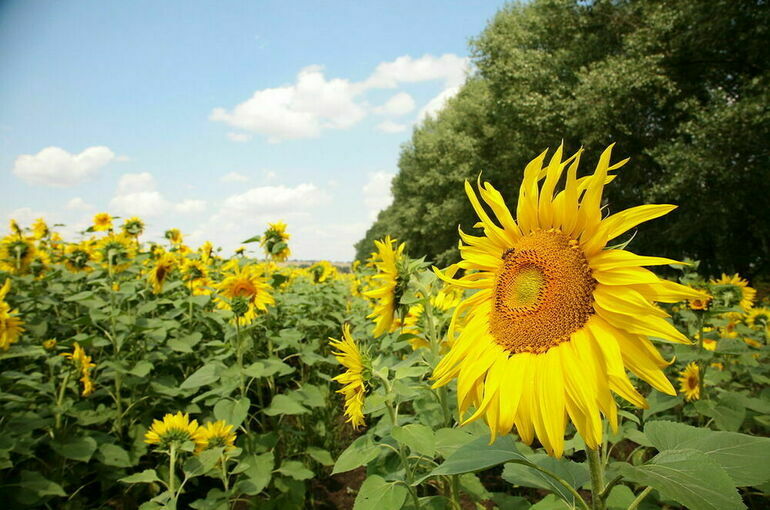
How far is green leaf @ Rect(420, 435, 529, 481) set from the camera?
95 centimetres

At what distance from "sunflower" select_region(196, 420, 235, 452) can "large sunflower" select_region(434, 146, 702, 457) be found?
5.15ft

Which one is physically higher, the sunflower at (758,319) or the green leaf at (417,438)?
the green leaf at (417,438)

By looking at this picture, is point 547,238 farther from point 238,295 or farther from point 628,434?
point 238,295

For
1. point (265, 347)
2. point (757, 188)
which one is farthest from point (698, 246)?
point (265, 347)

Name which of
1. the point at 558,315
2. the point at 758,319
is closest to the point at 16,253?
the point at 558,315

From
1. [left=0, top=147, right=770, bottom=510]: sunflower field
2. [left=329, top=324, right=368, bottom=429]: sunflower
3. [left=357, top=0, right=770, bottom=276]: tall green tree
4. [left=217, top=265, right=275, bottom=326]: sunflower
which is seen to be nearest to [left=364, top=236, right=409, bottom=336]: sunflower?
[left=0, top=147, right=770, bottom=510]: sunflower field

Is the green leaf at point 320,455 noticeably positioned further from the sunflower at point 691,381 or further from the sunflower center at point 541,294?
the sunflower at point 691,381

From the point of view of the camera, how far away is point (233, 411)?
7.72 ft

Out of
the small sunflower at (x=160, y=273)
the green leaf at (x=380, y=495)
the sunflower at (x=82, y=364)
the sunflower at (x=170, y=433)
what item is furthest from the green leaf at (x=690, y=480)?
the small sunflower at (x=160, y=273)

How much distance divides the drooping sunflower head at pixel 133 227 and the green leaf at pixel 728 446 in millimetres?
5040

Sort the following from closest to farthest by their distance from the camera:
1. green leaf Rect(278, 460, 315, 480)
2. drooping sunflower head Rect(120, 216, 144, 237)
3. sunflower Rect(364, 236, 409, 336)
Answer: sunflower Rect(364, 236, 409, 336) → green leaf Rect(278, 460, 315, 480) → drooping sunflower head Rect(120, 216, 144, 237)

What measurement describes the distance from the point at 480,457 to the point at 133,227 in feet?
16.0

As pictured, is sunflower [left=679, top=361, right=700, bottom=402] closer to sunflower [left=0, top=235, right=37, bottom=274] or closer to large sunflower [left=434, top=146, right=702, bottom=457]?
large sunflower [left=434, top=146, right=702, bottom=457]

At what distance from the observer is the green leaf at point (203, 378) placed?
2418mm
